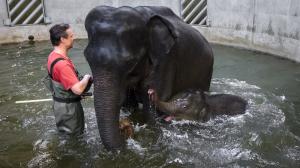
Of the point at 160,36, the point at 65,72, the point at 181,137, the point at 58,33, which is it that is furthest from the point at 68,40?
the point at 181,137

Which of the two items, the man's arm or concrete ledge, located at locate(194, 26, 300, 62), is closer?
the man's arm

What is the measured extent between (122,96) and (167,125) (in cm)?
131

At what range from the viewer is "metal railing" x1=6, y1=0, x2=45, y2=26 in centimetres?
1259

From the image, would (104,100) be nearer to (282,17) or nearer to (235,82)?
(235,82)

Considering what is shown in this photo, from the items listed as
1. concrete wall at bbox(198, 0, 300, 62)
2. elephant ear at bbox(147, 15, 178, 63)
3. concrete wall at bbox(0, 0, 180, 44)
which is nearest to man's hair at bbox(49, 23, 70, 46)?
elephant ear at bbox(147, 15, 178, 63)

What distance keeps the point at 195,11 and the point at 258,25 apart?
7.21 ft

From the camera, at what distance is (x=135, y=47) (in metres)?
4.79

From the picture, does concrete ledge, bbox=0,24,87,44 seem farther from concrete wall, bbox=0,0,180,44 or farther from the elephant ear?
the elephant ear

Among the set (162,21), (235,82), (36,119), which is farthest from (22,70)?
(162,21)

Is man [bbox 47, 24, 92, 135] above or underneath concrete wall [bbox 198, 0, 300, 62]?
above

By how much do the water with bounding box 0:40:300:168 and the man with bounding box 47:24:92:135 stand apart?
1.44 ft

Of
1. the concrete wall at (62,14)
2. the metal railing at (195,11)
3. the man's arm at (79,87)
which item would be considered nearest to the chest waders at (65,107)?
the man's arm at (79,87)

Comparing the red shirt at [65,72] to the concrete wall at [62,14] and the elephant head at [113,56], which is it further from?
the concrete wall at [62,14]

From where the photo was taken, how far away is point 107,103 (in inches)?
180
